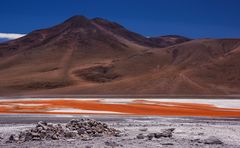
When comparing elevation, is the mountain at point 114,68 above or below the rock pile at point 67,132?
above

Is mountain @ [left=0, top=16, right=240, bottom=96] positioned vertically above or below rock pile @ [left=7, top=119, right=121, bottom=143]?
above

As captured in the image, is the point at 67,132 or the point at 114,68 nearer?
the point at 67,132

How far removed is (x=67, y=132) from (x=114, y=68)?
388 ft

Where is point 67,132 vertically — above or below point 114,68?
below

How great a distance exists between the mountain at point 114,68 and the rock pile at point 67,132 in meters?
74.0

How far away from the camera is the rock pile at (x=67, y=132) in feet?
60.9

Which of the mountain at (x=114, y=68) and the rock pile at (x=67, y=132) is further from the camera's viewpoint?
the mountain at (x=114, y=68)

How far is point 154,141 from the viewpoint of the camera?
18.3 meters

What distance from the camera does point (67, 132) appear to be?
19188mm

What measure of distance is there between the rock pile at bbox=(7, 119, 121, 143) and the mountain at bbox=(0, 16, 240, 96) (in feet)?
243

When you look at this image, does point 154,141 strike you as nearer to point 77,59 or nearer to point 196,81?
point 196,81

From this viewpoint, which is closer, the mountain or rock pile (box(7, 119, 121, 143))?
rock pile (box(7, 119, 121, 143))

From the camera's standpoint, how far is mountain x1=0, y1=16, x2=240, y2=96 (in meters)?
104

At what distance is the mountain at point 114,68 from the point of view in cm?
10362
